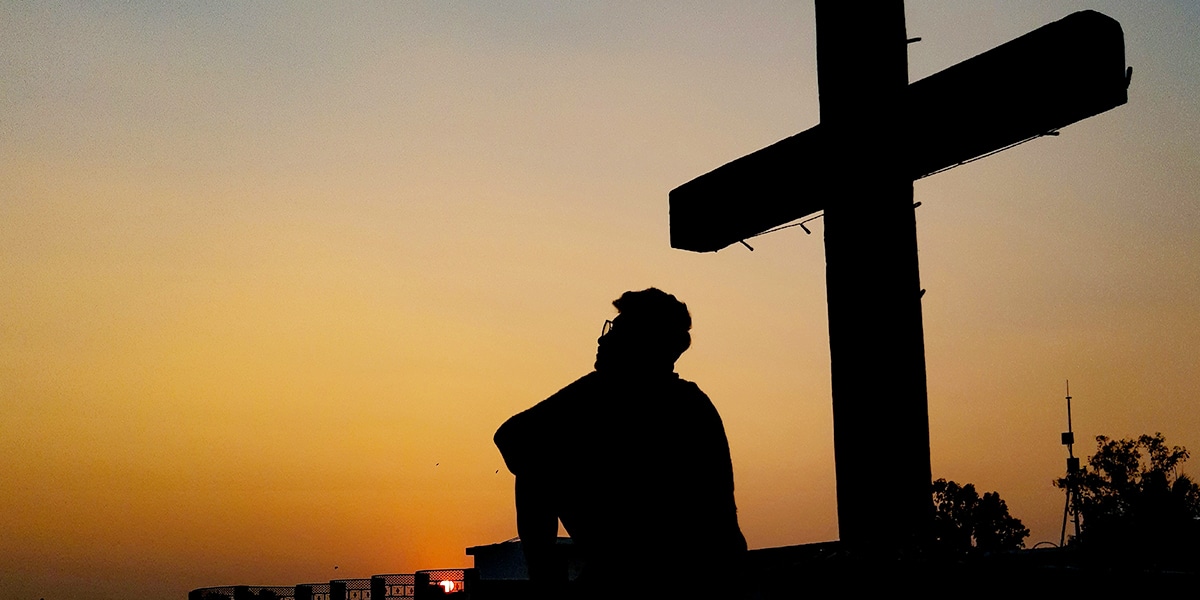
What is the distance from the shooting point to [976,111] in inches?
118

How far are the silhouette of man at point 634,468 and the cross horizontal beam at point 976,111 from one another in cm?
64

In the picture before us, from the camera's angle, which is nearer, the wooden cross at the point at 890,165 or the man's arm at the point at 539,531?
the wooden cross at the point at 890,165

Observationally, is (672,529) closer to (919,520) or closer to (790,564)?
(790,564)

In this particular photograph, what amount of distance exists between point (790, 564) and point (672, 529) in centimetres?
39

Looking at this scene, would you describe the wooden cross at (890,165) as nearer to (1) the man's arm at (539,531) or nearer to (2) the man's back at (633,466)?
(2) the man's back at (633,466)

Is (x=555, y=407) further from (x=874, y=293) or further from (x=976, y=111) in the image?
(x=976, y=111)

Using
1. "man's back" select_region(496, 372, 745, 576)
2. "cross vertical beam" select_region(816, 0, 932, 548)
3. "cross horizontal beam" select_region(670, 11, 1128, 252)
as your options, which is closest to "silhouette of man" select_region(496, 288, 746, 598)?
"man's back" select_region(496, 372, 745, 576)

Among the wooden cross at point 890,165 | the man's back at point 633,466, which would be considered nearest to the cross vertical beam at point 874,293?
the wooden cross at point 890,165

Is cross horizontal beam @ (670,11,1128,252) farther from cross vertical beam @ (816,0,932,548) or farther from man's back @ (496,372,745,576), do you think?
man's back @ (496,372,745,576)

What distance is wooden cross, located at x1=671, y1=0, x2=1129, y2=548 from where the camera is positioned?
284 cm

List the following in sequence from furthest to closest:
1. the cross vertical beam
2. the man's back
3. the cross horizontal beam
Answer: the man's back
the cross vertical beam
the cross horizontal beam

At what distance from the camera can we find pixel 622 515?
10.1ft

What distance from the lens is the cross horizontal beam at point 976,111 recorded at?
9.19 ft

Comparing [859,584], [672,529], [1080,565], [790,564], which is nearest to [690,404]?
[672,529]
